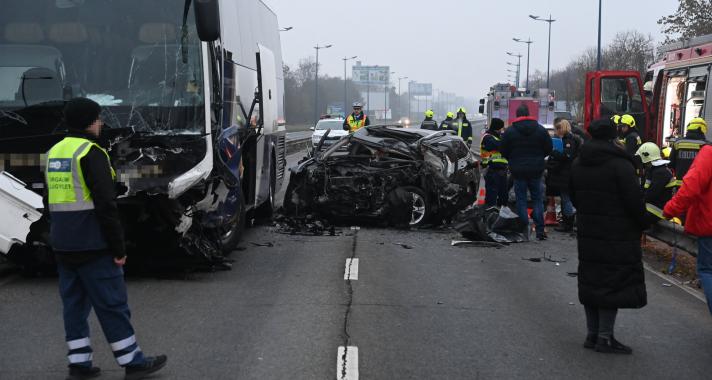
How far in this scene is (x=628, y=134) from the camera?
42.9 ft

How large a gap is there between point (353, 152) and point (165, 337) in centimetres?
738

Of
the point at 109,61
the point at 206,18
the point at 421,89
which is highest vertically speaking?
the point at 206,18

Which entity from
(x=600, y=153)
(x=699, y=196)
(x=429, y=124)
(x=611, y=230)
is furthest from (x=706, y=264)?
(x=429, y=124)

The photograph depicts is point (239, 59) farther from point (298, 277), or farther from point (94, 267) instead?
point (94, 267)

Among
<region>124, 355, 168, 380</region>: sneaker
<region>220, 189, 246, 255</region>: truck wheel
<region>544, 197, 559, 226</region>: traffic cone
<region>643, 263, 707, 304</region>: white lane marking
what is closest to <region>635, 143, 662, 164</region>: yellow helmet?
<region>643, 263, 707, 304</region>: white lane marking

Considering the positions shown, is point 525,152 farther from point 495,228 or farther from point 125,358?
point 125,358

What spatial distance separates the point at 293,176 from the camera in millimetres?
13812

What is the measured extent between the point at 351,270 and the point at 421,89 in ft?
570

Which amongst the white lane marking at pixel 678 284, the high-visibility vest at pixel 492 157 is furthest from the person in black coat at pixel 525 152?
the white lane marking at pixel 678 284

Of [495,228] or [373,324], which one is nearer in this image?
[373,324]

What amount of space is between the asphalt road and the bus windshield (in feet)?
5.75

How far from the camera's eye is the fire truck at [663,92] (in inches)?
627

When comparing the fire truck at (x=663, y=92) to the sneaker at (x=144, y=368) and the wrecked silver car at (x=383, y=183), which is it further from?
the sneaker at (x=144, y=368)

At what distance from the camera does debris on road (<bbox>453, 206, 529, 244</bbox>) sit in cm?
1244
